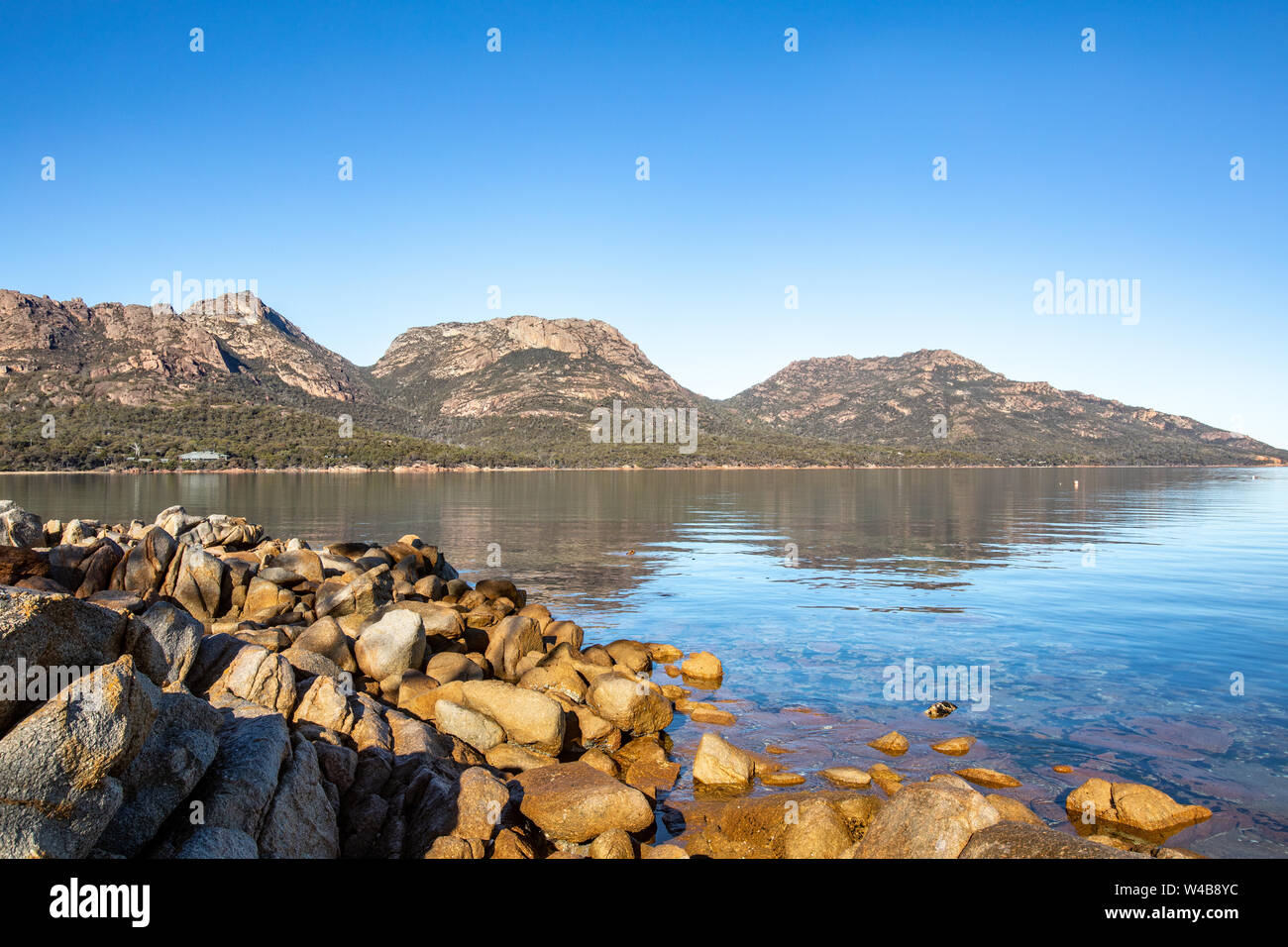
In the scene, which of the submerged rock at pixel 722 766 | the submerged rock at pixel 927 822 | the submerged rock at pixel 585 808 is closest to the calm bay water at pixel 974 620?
the submerged rock at pixel 722 766

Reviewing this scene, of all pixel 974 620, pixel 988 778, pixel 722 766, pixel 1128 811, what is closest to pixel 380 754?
pixel 722 766

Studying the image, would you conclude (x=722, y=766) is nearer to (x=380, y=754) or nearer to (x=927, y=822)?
→ (x=927, y=822)

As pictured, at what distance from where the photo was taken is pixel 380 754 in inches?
400

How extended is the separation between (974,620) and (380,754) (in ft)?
68.0

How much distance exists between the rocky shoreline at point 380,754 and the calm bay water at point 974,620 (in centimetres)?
91

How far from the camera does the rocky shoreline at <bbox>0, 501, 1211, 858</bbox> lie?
20.2ft

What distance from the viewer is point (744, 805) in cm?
1068

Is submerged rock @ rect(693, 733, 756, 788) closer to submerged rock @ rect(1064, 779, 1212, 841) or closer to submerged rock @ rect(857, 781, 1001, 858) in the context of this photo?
submerged rock @ rect(857, 781, 1001, 858)

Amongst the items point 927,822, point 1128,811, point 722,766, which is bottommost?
point 1128,811

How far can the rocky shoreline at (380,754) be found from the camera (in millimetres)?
6156

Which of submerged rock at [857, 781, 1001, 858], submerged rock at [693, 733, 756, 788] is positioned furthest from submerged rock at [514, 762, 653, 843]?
A: submerged rock at [857, 781, 1001, 858]

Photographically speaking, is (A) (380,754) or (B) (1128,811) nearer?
(A) (380,754)

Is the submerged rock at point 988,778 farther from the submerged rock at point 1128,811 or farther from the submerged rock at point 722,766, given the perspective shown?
the submerged rock at point 722,766
